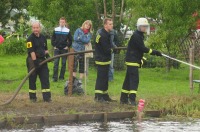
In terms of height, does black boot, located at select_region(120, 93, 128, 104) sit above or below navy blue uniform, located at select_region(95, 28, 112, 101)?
below

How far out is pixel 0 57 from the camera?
3128 centimetres

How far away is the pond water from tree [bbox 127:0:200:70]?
9627mm

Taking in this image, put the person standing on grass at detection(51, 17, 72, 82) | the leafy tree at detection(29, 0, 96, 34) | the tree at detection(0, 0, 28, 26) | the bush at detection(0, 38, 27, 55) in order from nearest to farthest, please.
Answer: the person standing on grass at detection(51, 17, 72, 82) → the leafy tree at detection(29, 0, 96, 34) → the tree at detection(0, 0, 28, 26) → the bush at detection(0, 38, 27, 55)

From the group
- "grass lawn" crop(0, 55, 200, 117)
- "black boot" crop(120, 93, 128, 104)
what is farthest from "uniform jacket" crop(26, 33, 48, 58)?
"black boot" crop(120, 93, 128, 104)

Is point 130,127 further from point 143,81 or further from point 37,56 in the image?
point 143,81

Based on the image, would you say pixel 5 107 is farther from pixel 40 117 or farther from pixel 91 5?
pixel 91 5

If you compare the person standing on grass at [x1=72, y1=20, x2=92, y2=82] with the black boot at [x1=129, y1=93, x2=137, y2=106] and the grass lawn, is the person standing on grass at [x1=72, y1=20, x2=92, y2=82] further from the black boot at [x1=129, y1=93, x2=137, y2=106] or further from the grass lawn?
the black boot at [x1=129, y1=93, x2=137, y2=106]

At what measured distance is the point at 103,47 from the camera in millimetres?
14633

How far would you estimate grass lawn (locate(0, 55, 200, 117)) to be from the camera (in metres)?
14.1

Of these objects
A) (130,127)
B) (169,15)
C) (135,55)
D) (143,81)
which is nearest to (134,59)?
(135,55)

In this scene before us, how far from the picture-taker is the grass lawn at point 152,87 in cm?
1408

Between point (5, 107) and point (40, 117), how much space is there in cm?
165

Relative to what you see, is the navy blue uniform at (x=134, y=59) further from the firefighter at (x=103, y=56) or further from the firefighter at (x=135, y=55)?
the firefighter at (x=103, y=56)

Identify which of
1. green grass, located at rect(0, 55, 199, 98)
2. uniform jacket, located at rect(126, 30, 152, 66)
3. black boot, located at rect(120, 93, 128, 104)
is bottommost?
green grass, located at rect(0, 55, 199, 98)
